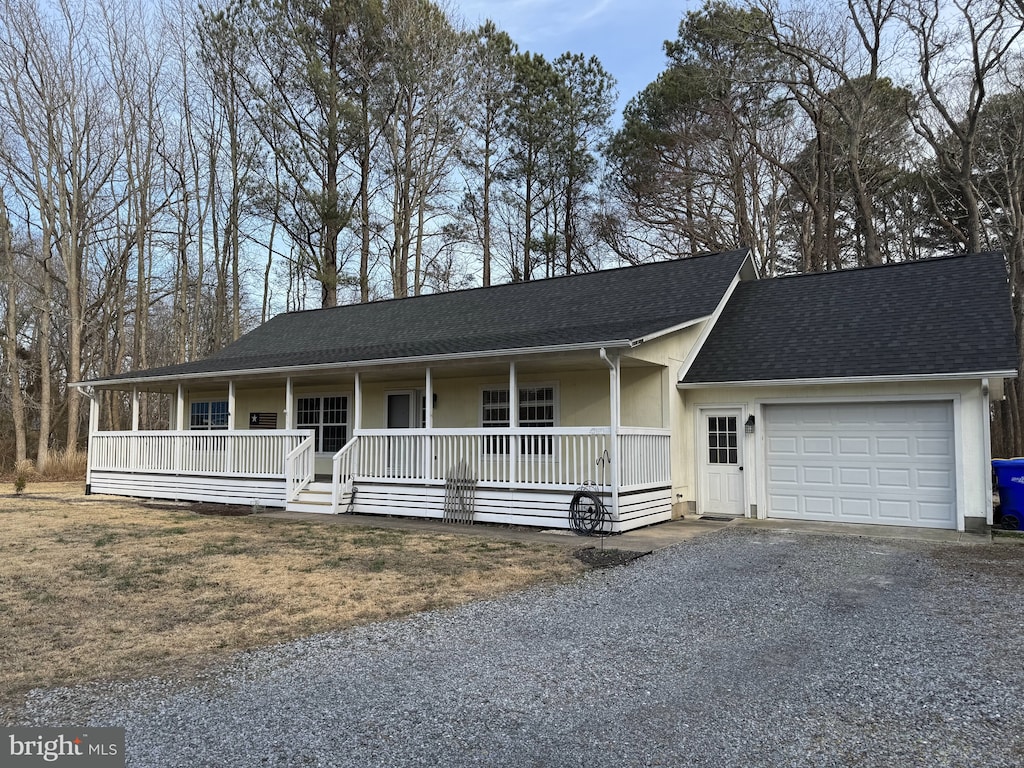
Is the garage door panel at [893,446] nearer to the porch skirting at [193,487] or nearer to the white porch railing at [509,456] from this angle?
the white porch railing at [509,456]

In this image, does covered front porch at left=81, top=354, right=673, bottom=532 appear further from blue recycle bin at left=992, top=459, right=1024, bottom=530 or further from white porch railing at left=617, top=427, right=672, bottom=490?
blue recycle bin at left=992, top=459, right=1024, bottom=530

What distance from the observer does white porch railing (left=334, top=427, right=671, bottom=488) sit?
32.3 ft

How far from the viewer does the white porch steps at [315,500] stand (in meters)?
12.0

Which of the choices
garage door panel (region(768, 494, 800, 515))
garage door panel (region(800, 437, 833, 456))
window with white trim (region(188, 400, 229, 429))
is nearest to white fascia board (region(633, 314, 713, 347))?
garage door panel (region(800, 437, 833, 456))

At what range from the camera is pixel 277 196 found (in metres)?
24.3

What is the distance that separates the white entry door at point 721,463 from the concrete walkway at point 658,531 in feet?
1.32

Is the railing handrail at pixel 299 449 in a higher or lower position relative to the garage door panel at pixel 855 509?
higher

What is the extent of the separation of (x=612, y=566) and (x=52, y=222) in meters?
23.5

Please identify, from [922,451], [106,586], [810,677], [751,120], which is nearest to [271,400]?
[106,586]

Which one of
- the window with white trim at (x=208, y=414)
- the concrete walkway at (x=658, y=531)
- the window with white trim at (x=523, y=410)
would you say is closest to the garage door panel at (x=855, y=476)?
the concrete walkway at (x=658, y=531)

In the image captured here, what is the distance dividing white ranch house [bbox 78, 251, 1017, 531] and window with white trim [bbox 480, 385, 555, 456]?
0.04 metres

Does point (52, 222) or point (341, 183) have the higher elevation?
point (341, 183)

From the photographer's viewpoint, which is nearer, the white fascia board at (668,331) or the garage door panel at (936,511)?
the white fascia board at (668,331)

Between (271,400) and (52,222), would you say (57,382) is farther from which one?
(271,400)
